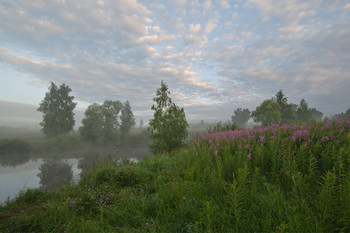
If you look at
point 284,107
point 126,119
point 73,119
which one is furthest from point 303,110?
point 73,119

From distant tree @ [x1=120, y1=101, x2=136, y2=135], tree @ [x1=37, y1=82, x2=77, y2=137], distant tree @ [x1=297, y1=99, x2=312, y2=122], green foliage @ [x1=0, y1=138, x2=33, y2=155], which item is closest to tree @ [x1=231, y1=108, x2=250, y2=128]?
distant tree @ [x1=297, y1=99, x2=312, y2=122]

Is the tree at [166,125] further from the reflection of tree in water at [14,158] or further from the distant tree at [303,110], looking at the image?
the distant tree at [303,110]

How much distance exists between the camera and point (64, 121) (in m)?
39.0

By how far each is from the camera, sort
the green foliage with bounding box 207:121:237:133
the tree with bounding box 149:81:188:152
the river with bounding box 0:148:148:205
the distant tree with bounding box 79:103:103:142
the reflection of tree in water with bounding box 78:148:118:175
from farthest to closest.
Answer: the distant tree with bounding box 79:103:103:142 → the tree with bounding box 149:81:188:152 → the green foliage with bounding box 207:121:237:133 → the river with bounding box 0:148:148:205 → the reflection of tree in water with bounding box 78:148:118:175

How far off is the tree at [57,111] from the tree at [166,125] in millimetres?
33796

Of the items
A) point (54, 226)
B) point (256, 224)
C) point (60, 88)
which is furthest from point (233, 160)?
point (60, 88)

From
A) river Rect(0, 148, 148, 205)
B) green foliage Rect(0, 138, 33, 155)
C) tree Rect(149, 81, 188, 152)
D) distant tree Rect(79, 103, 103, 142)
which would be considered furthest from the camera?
distant tree Rect(79, 103, 103, 142)

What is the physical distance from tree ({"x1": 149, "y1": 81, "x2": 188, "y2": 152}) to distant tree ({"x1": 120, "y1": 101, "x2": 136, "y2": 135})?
116 ft

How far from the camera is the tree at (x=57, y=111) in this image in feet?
124

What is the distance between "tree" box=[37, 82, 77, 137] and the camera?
3781 cm

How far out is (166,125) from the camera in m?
15.9

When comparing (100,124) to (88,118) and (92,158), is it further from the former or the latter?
(92,158)

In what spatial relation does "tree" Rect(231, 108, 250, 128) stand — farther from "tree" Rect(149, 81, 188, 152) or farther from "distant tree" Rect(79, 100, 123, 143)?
"tree" Rect(149, 81, 188, 152)

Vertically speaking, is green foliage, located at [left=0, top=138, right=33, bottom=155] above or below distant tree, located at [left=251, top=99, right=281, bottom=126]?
below
